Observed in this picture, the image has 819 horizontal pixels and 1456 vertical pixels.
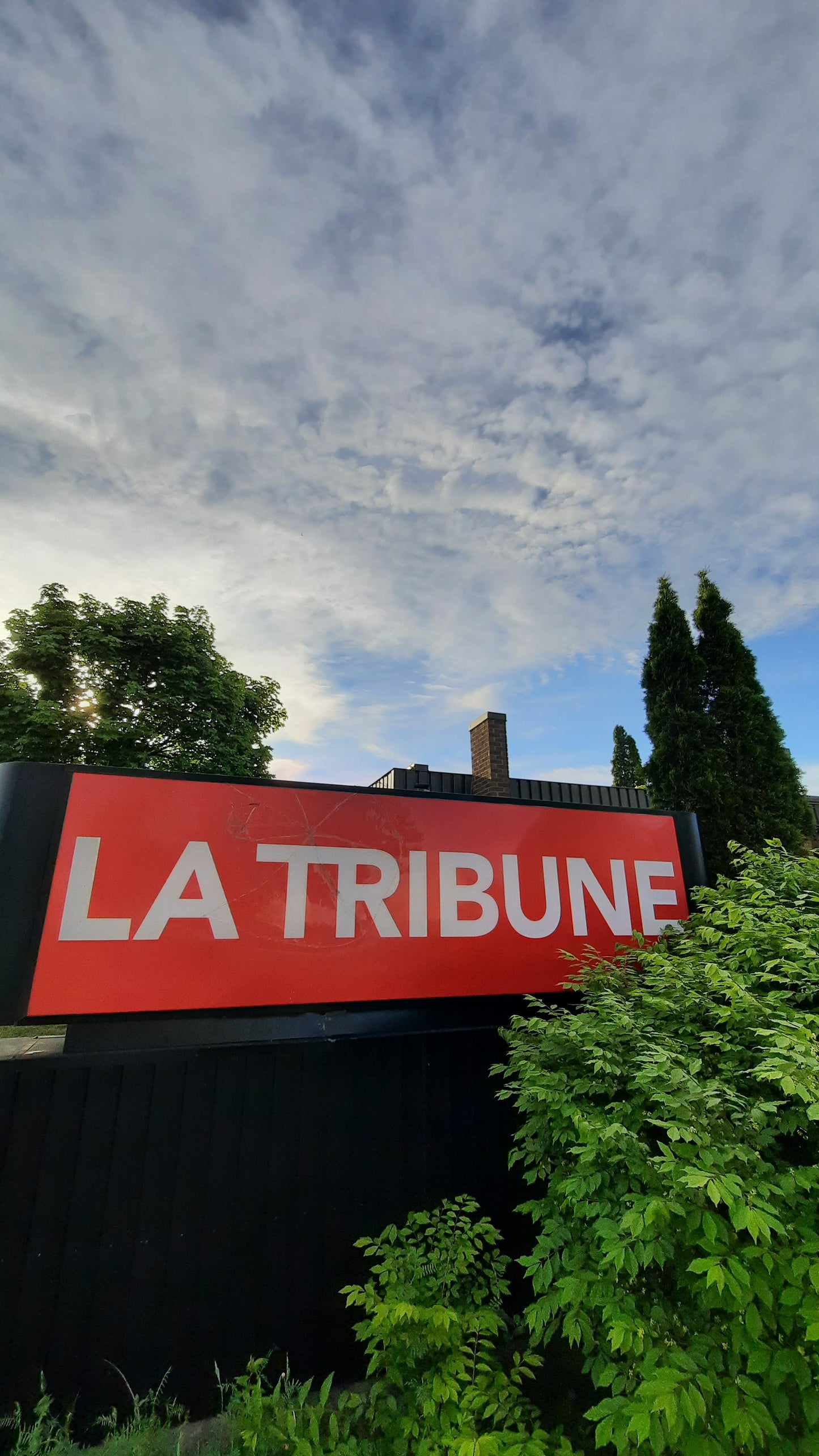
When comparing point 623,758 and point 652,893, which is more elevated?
point 623,758

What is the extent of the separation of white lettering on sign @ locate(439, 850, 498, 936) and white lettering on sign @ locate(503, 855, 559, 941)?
14 cm

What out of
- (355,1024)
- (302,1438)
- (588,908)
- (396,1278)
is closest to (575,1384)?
(396,1278)

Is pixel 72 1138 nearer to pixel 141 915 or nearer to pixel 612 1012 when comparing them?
pixel 141 915

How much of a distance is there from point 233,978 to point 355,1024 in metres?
1.00

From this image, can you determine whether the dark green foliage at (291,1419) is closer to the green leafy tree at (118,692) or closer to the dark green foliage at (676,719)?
the dark green foliage at (676,719)

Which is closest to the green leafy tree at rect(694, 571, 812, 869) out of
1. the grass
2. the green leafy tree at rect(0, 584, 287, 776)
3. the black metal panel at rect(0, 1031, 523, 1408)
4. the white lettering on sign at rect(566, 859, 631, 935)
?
the white lettering on sign at rect(566, 859, 631, 935)

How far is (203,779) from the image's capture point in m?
4.60

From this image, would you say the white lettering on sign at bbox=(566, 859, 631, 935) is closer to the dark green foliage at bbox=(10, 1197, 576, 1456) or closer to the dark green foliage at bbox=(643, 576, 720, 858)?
the dark green foliage at bbox=(10, 1197, 576, 1456)

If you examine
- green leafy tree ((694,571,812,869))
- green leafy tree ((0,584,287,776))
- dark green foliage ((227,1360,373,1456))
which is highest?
green leafy tree ((0,584,287,776))

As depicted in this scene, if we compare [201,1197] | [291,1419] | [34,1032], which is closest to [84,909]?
[201,1197]

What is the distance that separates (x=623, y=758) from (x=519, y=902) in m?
28.4

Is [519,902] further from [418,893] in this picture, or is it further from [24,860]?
[24,860]

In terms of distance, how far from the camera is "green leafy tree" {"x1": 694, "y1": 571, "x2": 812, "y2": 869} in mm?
12859

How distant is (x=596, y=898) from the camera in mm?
5531
